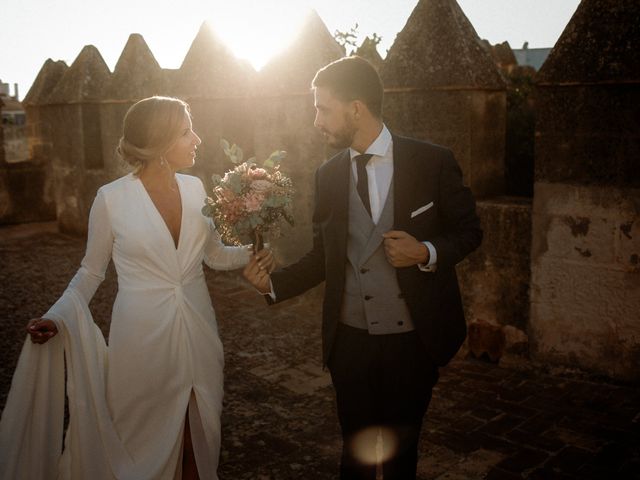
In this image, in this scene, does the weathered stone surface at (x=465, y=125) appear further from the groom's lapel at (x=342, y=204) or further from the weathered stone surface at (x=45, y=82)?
the weathered stone surface at (x=45, y=82)

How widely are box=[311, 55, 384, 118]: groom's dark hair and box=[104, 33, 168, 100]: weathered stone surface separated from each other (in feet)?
23.2

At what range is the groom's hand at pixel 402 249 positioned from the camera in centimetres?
276

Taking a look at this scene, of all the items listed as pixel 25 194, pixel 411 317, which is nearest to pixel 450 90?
pixel 411 317

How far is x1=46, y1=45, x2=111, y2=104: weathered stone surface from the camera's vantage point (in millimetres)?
10648

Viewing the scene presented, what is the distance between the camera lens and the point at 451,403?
472 centimetres

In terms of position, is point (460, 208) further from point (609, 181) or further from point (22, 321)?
point (22, 321)

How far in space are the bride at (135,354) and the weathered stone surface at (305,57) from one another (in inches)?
158

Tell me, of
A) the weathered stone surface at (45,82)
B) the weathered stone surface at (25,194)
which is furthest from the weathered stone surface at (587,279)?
the weathered stone surface at (25,194)

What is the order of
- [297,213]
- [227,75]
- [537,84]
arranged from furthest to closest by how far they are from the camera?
[227,75] → [297,213] → [537,84]

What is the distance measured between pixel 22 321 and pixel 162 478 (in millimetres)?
4362

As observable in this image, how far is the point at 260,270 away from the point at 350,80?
98cm

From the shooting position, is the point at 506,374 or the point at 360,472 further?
the point at 506,374

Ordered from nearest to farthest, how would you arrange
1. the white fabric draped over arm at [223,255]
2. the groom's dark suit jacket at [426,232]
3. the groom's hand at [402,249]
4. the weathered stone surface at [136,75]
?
the groom's hand at [402,249]
the groom's dark suit jacket at [426,232]
the white fabric draped over arm at [223,255]
the weathered stone surface at [136,75]

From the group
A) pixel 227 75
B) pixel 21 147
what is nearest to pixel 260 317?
pixel 227 75
